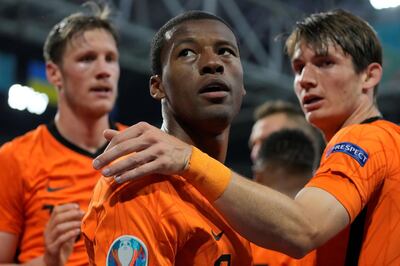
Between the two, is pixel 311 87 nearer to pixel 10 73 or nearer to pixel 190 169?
pixel 190 169

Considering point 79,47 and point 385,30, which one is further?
point 385,30

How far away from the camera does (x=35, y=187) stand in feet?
9.65

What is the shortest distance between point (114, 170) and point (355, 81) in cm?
103

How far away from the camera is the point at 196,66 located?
6.10 feet

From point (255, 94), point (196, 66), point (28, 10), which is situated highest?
point (28, 10)

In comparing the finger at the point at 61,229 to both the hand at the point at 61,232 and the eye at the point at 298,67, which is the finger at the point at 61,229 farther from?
the eye at the point at 298,67

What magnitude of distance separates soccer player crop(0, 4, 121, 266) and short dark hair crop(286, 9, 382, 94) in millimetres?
1158

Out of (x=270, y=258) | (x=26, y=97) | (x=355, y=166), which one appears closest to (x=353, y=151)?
(x=355, y=166)

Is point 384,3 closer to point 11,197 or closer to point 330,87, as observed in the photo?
point 330,87

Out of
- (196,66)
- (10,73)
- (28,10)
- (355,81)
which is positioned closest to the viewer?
(196,66)

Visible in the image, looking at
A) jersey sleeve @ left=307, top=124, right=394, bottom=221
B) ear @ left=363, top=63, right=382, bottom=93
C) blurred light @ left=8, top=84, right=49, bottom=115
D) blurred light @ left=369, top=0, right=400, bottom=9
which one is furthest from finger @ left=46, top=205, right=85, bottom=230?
blurred light @ left=8, top=84, right=49, bottom=115

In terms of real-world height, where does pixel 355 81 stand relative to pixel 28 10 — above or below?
below

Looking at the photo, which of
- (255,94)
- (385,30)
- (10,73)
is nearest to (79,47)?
(385,30)

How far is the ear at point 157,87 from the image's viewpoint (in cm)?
198
